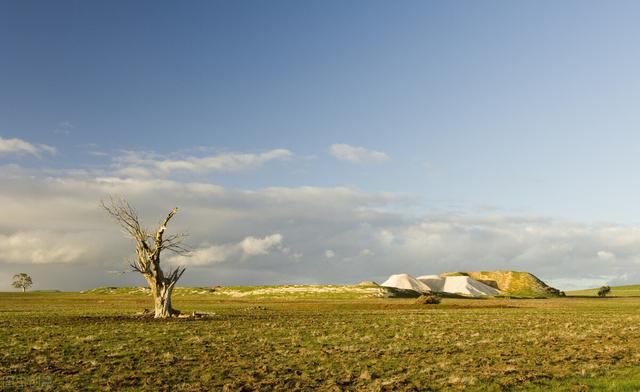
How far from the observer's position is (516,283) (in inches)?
6698

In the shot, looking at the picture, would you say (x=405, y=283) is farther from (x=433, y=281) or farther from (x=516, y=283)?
(x=516, y=283)

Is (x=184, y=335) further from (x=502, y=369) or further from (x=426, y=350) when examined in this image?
(x=502, y=369)

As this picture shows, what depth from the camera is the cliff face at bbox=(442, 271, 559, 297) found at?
156625 mm

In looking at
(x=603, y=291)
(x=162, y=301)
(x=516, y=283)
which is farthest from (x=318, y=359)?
(x=603, y=291)

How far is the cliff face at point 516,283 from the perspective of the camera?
156625mm

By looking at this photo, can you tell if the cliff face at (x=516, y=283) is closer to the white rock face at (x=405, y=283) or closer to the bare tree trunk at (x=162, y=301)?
the white rock face at (x=405, y=283)

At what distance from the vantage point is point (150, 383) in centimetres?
1794

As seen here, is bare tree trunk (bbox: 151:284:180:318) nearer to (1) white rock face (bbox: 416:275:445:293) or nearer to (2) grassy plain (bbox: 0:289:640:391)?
(2) grassy plain (bbox: 0:289:640:391)

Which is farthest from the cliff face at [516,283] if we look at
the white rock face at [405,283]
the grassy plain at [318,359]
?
the grassy plain at [318,359]

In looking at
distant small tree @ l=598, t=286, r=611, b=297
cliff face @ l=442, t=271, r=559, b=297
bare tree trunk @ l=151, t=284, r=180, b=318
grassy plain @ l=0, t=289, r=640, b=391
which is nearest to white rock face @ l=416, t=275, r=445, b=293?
cliff face @ l=442, t=271, r=559, b=297

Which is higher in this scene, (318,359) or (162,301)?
(162,301)

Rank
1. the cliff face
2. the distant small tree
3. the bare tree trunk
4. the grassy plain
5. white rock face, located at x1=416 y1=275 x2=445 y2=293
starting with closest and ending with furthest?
the grassy plain → the bare tree trunk → the cliff face → the distant small tree → white rock face, located at x1=416 y1=275 x2=445 y2=293

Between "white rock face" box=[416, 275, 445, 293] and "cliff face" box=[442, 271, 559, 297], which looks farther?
"white rock face" box=[416, 275, 445, 293]

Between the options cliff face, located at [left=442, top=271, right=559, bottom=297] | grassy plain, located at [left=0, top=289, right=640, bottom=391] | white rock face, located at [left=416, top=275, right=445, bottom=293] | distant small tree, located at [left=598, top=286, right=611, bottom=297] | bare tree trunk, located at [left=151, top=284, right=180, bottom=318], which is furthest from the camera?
white rock face, located at [left=416, top=275, right=445, bottom=293]
